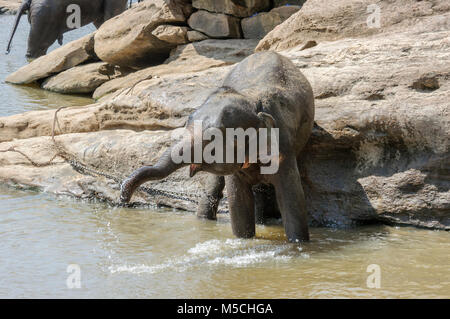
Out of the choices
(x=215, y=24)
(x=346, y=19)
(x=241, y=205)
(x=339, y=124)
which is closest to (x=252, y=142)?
(x=241, y=205)

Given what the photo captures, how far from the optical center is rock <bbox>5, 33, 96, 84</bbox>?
15.5 m

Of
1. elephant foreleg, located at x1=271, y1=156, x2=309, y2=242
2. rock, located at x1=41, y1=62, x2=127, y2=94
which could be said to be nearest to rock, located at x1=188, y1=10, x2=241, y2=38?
rock, located at x1=41, y1=62, x2=127, y2=94

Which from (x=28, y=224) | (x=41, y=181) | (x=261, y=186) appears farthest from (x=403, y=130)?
(x=41, y=181)

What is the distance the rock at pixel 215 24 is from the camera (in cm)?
1244

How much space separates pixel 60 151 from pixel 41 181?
419 millimetres

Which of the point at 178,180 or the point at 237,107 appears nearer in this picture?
the point at 237,107

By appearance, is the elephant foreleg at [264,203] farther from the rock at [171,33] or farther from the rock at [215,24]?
the rock at [171,33]

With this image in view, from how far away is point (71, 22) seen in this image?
60.2 feet

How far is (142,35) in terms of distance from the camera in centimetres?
1293

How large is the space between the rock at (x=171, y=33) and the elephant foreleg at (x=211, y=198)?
22.0 ft

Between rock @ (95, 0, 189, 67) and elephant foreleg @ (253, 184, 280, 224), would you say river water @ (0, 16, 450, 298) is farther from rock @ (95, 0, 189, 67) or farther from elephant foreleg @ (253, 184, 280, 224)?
rock @ (95, 0, 189, 67)

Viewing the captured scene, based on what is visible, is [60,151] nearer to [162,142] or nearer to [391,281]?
[162,142]

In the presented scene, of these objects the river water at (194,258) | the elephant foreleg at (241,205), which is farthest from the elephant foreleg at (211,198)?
the elephant foreleg at (241,205)

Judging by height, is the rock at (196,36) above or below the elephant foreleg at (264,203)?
above
